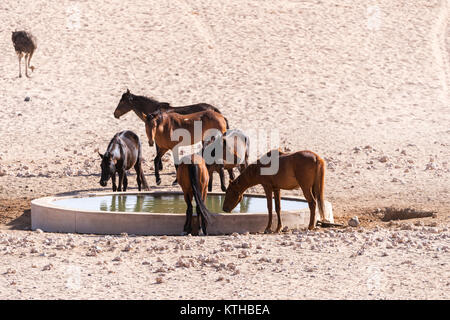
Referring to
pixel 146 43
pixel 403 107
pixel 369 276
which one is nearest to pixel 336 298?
pixel 369 276

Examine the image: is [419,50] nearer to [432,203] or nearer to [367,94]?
[367,94]

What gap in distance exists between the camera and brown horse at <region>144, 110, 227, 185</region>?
1449cm

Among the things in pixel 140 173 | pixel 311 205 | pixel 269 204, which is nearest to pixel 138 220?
pixel 269 204

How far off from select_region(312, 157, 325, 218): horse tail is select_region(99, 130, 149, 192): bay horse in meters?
3.94

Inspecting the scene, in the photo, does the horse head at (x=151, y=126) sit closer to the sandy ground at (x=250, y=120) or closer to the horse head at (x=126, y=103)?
the sandy ground at (x=250, y=120)

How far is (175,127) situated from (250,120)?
25.7ft

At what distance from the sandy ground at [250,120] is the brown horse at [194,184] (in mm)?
445

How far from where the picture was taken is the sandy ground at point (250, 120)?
824 centimetres

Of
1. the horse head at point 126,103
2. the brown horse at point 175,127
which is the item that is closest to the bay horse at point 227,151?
the brown horse at point 175,127

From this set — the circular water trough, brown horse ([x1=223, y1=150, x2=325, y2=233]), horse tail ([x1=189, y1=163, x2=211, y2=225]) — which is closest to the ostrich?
the circular water trough

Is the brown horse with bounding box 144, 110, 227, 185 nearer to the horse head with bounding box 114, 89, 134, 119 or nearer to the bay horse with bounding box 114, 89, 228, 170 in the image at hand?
the bay horse with bounding box 114, 89, 228, 170

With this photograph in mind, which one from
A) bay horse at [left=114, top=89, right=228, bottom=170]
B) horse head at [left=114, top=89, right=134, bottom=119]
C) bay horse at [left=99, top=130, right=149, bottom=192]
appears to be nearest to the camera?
bay horse at [left=99, top=130, right=149, bottom=192]

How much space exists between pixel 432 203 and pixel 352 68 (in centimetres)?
1569

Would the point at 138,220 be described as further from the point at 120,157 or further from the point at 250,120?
the point at 250,120
